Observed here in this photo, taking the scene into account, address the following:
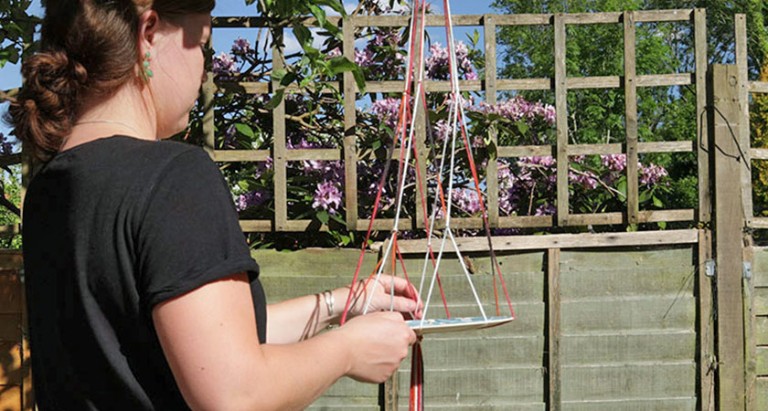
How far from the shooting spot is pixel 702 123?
3.80m

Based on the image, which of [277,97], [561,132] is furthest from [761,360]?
[277,97]

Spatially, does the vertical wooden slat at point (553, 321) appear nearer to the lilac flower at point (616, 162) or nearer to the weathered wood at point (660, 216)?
the weathered wood at point (660, 216)

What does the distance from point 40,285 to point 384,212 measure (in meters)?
2.93

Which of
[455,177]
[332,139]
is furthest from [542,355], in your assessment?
[332,139]

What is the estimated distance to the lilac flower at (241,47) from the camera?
376 cm

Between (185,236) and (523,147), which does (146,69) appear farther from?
(523,147)

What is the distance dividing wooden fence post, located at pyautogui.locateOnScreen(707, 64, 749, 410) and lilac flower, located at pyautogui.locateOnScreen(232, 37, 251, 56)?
2032mm

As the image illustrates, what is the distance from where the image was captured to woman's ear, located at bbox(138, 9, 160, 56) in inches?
33.1

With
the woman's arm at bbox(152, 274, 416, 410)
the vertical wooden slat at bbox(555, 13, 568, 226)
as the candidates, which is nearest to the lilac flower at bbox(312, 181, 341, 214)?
the vertical wooden slat at bbox(555, 13, 568, 226)

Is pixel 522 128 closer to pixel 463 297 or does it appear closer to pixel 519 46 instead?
pixel 463 297

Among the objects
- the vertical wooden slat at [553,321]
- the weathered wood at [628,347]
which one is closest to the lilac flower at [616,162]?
the vertical wooden slat at [553,321]

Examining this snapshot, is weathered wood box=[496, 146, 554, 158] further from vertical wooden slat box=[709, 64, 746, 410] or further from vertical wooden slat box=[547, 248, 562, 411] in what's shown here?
vertical wooden slat box=[709, 64, 746, 410]

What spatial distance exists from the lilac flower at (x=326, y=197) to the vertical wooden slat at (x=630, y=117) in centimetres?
127

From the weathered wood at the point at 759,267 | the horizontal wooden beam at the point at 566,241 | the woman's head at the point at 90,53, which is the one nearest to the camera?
the woman's head at the point at 90,53
